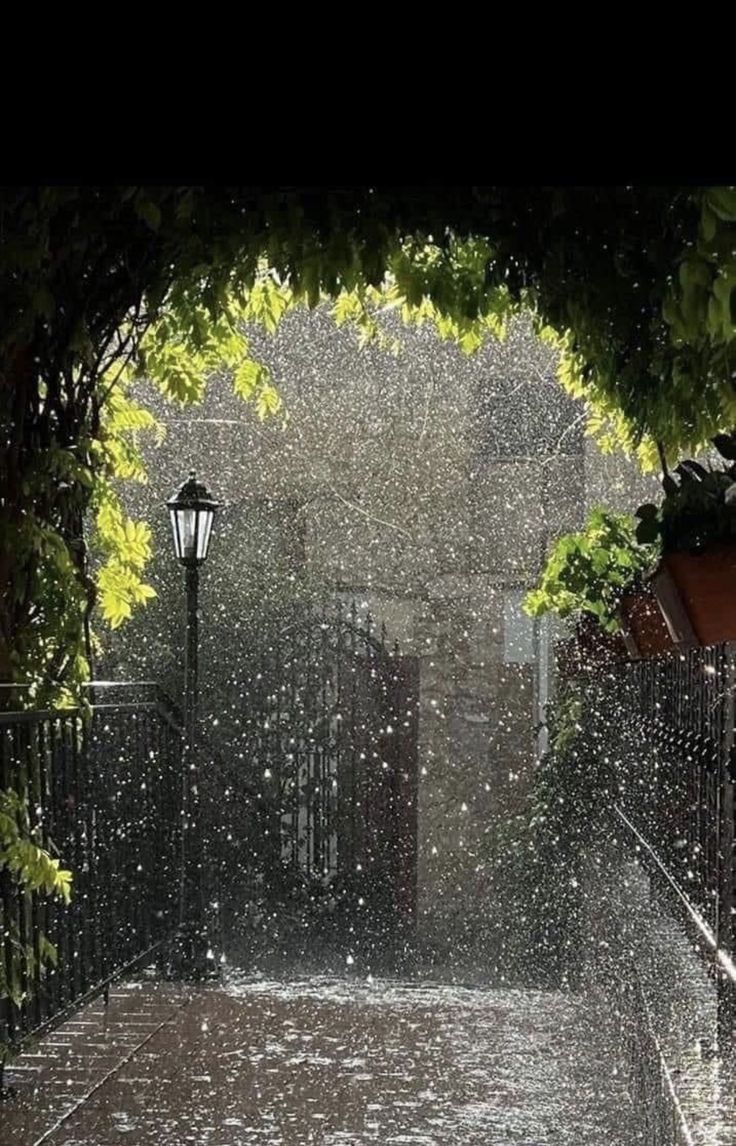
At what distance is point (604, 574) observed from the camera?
665cm

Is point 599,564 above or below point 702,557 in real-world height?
above

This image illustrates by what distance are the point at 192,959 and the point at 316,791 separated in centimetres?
342

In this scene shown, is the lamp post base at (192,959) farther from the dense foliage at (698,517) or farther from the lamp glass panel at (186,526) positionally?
the dense foliage at (698,517)

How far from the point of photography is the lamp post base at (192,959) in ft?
24.7

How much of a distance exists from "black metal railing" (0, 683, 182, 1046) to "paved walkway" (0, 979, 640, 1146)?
0.71ft

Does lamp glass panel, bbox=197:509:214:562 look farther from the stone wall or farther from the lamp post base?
the stone wall

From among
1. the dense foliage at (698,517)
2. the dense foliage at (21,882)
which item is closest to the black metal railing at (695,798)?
the dense foliage at (698,517)

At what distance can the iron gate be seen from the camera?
35.5ft

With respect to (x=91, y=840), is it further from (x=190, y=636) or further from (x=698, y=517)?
(x=698, y=517)

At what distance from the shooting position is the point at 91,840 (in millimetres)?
6336

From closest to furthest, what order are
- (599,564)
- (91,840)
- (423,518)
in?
(91,840) < (599,564) < (423,518)

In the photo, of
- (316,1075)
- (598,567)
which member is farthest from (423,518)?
(316,1075)

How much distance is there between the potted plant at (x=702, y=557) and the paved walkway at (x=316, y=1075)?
1.67 meters

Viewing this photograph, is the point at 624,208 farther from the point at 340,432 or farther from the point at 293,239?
the point at 340,432
